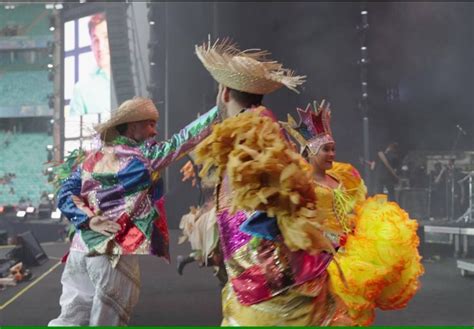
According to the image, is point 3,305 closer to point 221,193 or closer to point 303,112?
point 303,112

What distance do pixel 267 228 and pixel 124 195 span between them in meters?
1.32

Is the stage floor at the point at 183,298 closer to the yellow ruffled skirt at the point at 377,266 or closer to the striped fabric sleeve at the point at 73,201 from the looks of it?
the yellow ruffled skirt at the point at 377,266

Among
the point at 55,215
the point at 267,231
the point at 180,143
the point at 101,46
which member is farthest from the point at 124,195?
the point at 55,215

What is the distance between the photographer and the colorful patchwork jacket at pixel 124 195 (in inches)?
112

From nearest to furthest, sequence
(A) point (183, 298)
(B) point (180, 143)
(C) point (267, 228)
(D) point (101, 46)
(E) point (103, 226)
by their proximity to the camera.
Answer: (C) point (267, 228), (B) point (180, 143), (E) point (103, 226), (A) point (183, 298), (D) point (101, 46)

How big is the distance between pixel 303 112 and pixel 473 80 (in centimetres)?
467

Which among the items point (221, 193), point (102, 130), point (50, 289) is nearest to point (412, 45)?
point (50, 289)

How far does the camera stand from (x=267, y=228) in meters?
1.73

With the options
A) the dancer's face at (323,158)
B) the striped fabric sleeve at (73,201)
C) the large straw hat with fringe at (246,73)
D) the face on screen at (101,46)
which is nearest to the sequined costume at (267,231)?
the large straw hat with fringe at (246,73)

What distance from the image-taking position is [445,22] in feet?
23.8

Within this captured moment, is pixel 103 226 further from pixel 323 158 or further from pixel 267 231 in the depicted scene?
pixel 267 231

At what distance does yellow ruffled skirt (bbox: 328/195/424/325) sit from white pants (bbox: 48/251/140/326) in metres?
Result: 0.94

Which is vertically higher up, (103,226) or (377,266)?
(103,226)

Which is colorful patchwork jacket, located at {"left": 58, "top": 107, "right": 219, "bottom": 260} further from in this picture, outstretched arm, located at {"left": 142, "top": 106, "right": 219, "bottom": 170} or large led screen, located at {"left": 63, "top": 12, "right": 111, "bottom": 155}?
large led screen, located at {"left": 63, "top": 12, "right": 111, "bottom": 155}
